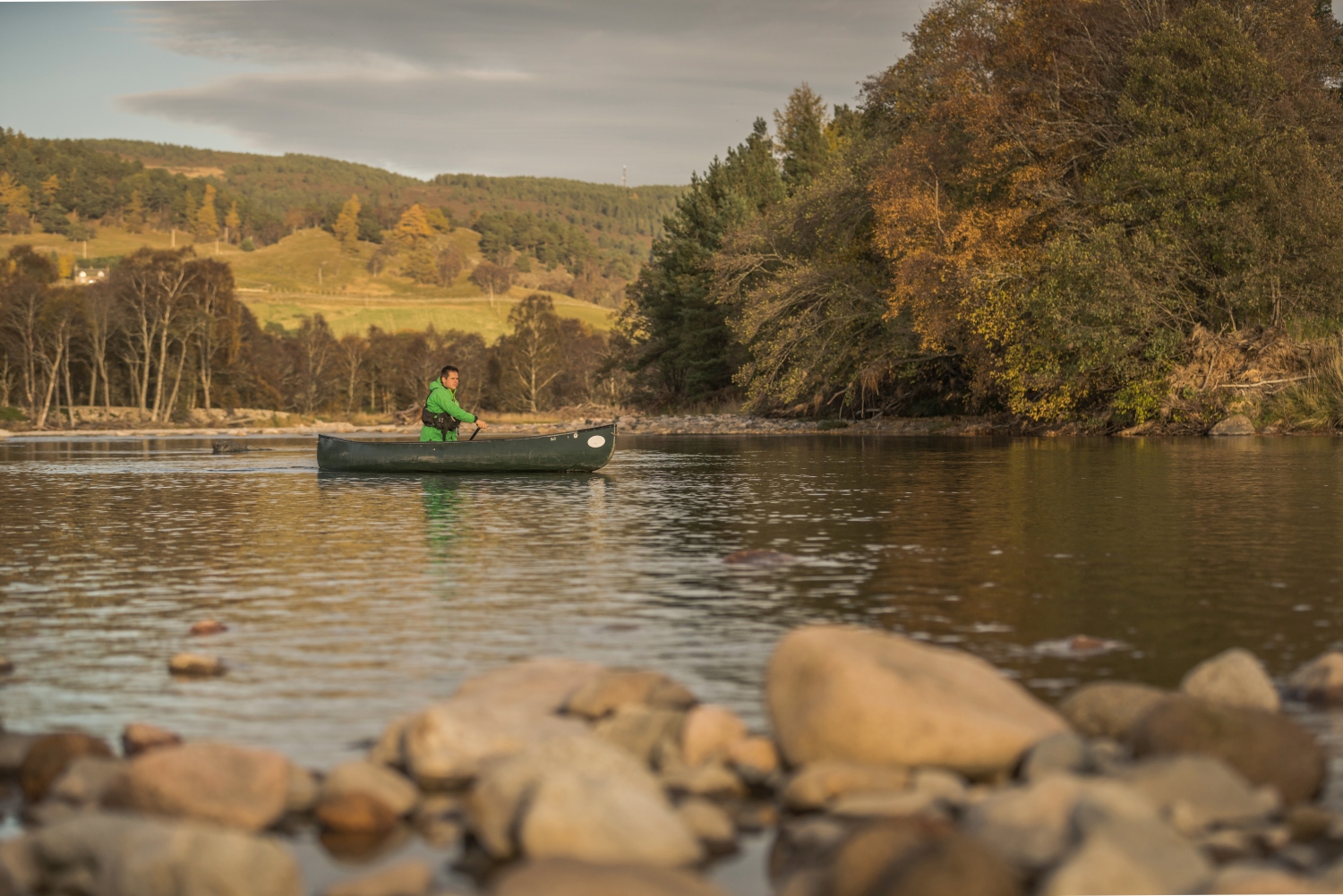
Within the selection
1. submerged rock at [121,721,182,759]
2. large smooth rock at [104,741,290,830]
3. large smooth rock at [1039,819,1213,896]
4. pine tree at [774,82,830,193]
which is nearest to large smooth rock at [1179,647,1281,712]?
large smooth rock at [1039,819,1213,896]

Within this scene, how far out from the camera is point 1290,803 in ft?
18.2

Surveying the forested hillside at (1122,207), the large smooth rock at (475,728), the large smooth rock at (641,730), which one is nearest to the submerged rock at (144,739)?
the large smooth rock at (475,728)

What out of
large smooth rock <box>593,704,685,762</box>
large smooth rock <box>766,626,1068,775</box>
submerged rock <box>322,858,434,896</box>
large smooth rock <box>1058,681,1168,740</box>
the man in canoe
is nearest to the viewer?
submerged rock <box>322,858,434,896</box>

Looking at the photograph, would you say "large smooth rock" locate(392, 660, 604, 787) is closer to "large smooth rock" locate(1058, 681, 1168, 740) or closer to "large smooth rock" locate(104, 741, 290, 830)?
"large smooth rock" locate(104, 741, 290, 830)

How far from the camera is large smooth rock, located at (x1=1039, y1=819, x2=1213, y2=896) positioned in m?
4.25

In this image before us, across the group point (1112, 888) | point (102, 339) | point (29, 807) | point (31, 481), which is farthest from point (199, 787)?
point (102, 339)

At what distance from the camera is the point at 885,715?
577 cm

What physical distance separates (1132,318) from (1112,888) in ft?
96.5

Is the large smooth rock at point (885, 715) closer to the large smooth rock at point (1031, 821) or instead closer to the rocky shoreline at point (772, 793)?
the rocky shoreline at point (772, 793)

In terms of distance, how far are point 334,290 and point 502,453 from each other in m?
146

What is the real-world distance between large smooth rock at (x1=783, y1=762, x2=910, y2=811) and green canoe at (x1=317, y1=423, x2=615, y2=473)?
18.8m

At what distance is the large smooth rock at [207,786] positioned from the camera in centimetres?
532

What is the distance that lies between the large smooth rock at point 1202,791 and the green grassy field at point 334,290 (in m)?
124

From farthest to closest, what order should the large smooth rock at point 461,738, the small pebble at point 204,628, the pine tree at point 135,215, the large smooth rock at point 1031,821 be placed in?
the pine tree at point 135,215
the small pebble at point 204,628
the large smooth rock at point 461,738
the large smooth rock at point 1031,821
